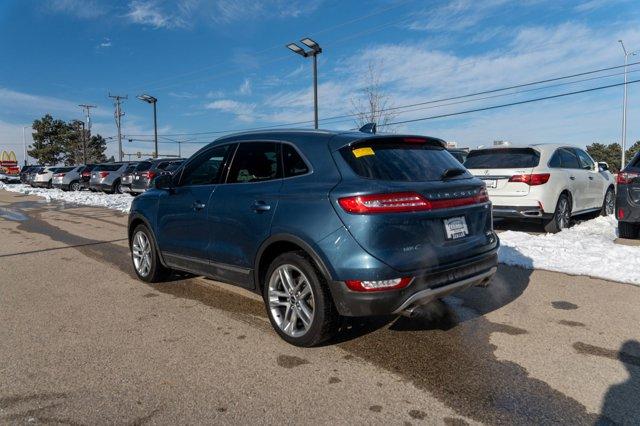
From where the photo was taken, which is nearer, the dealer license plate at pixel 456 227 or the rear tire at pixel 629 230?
the dealer license plate at pixel 456 227

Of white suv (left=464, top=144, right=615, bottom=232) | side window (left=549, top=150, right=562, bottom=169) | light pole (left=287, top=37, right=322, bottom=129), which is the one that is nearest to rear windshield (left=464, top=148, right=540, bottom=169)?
white suv (left=464, top=144, right=615, bottom=232)

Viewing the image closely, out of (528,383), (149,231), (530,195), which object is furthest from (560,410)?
(530,195)

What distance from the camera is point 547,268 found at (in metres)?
6.48

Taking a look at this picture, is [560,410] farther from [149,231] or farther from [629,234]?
[629,234]

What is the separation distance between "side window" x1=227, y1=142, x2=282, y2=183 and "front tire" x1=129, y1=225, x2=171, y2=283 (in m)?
1.76

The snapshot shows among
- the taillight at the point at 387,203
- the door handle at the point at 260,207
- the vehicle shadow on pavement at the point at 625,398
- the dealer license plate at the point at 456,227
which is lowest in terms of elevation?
the vehicle shadow on pavement at the point at 625,398

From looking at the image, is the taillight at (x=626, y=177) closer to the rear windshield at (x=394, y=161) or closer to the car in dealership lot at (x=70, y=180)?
the rear windshield at (x=394, y=161)

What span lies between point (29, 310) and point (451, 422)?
4217 millimetres

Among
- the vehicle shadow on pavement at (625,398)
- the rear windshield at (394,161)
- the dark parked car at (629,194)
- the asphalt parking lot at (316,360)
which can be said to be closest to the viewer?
the vehicle shadow on pavement at (625,398)

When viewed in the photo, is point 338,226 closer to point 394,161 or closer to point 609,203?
point 394,161

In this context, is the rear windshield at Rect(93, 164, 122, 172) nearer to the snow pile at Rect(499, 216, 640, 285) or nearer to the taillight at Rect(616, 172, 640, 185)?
the snow pile at Rect(499, 216, 640, 285)

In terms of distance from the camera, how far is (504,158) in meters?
8.94

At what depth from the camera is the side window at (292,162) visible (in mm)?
3934

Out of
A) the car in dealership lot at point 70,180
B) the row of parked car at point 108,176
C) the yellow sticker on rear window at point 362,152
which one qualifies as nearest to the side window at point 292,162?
the yellow sticker on rear window at point 362,152
